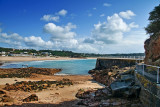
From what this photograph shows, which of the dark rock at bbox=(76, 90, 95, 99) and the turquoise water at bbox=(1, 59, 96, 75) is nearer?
the dark rock at bbox=(76, 90, 95, 99)

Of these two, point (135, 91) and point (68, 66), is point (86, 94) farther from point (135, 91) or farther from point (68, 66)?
point (68, 66)

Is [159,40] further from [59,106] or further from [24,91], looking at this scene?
[24,91]

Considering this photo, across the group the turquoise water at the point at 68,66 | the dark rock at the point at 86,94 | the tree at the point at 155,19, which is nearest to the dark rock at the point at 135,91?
the dark rock at the point at 86,94

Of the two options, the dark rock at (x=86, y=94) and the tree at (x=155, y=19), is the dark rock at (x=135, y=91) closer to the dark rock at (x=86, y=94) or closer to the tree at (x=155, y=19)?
the dark rock at (x=86, y=94)

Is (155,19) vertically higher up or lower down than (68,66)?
higher up

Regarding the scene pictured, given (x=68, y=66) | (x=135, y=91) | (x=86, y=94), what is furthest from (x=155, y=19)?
(x=68, y=66)

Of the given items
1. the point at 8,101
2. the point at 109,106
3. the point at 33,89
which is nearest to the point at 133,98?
the point at 109,106

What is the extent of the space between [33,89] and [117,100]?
10186 mm

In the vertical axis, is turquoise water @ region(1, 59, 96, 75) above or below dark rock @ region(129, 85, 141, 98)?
below

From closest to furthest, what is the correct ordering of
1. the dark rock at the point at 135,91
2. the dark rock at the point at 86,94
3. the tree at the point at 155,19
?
the dark rock at the point at 135,91 → the dark rock at the point at 86,94 → the tree at the point at 155,19

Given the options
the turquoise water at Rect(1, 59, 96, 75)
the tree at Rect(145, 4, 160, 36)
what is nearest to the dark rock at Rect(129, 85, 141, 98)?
the tree at Rect(145, 4, 160, 36)

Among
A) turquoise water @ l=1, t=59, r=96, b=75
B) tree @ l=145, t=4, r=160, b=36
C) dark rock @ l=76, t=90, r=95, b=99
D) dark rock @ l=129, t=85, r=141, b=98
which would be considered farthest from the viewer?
turquoise water @ l=1, t=59, r=96, b=75

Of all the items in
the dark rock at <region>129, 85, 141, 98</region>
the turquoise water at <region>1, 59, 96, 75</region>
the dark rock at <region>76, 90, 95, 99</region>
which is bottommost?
the turquoise water at <region>1, 59, 96, 75</region>

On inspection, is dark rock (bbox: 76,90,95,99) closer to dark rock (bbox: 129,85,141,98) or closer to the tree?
dark rock (bbox: 129,85,141,98)
